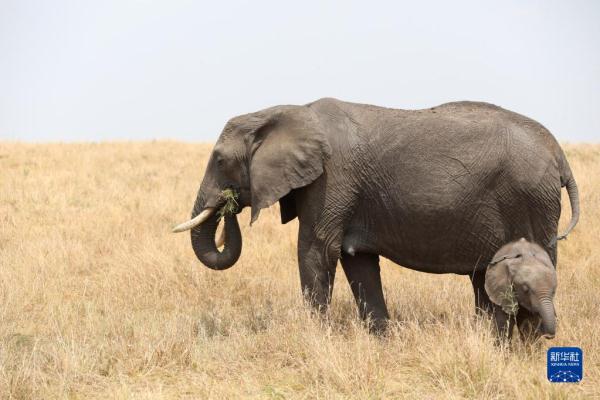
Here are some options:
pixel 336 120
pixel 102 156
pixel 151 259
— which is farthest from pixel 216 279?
pixel 102 156

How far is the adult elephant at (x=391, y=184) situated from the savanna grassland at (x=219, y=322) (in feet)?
1.84

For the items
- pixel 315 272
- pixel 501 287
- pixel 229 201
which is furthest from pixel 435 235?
pixel 229 201

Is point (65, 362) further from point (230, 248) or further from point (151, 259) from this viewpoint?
point (151, 259)

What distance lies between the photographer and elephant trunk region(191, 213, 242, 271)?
638 cm

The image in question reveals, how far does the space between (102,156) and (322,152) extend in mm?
14482

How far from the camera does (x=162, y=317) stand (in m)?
6.84

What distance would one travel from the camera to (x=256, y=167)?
233 inches

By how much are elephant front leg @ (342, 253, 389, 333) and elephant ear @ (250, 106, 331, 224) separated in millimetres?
946

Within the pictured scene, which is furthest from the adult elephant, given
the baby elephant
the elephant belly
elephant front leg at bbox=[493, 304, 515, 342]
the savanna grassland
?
the savanna grassland

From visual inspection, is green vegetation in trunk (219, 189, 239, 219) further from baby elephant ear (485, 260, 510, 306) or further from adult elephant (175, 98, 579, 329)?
baby elephant ear (485, 260, 510, 306)

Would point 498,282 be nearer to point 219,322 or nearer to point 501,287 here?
point 501,287

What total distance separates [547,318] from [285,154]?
2.49 meters

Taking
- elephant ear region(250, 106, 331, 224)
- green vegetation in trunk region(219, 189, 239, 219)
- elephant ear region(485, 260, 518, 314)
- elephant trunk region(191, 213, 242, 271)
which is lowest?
elephant ear region(485, 260, 518, 314)

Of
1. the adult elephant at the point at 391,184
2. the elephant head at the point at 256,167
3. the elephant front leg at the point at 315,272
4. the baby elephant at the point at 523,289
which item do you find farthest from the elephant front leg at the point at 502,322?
the elephant head at the point at 256,167
